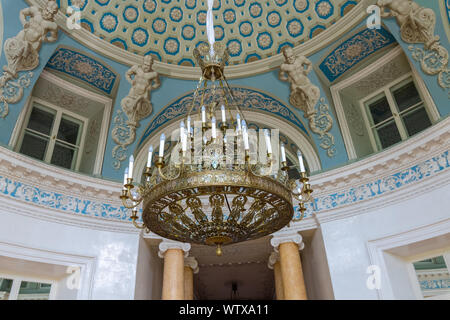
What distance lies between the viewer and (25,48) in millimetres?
A: 6824

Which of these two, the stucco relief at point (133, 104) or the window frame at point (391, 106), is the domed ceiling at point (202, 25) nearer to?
the stucco relief at point (133, 104)

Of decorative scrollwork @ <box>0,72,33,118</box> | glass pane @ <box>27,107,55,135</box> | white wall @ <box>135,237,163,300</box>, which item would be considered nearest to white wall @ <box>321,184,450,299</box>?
white wall @ <box>135,237,163,300</box>

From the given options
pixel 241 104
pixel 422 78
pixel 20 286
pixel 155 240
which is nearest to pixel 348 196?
pixel 422 78

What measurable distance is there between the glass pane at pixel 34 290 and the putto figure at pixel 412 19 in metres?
7.86

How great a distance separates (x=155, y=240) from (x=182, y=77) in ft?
11.4

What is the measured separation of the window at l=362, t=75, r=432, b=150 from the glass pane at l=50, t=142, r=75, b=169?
6139 mm

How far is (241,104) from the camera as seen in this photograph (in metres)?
8.91

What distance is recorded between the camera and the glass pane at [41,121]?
7.57 meters

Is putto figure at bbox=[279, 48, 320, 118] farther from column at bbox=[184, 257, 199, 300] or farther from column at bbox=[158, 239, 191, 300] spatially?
column at bbox=[184, 257, 199, 300]

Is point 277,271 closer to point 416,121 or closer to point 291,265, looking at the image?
point 291,265

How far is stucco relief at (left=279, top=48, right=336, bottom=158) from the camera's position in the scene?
26.2 feet

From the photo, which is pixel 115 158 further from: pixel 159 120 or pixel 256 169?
pixel 256 169

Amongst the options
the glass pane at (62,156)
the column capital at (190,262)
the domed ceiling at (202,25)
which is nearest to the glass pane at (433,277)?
the column capital at (190,262)
